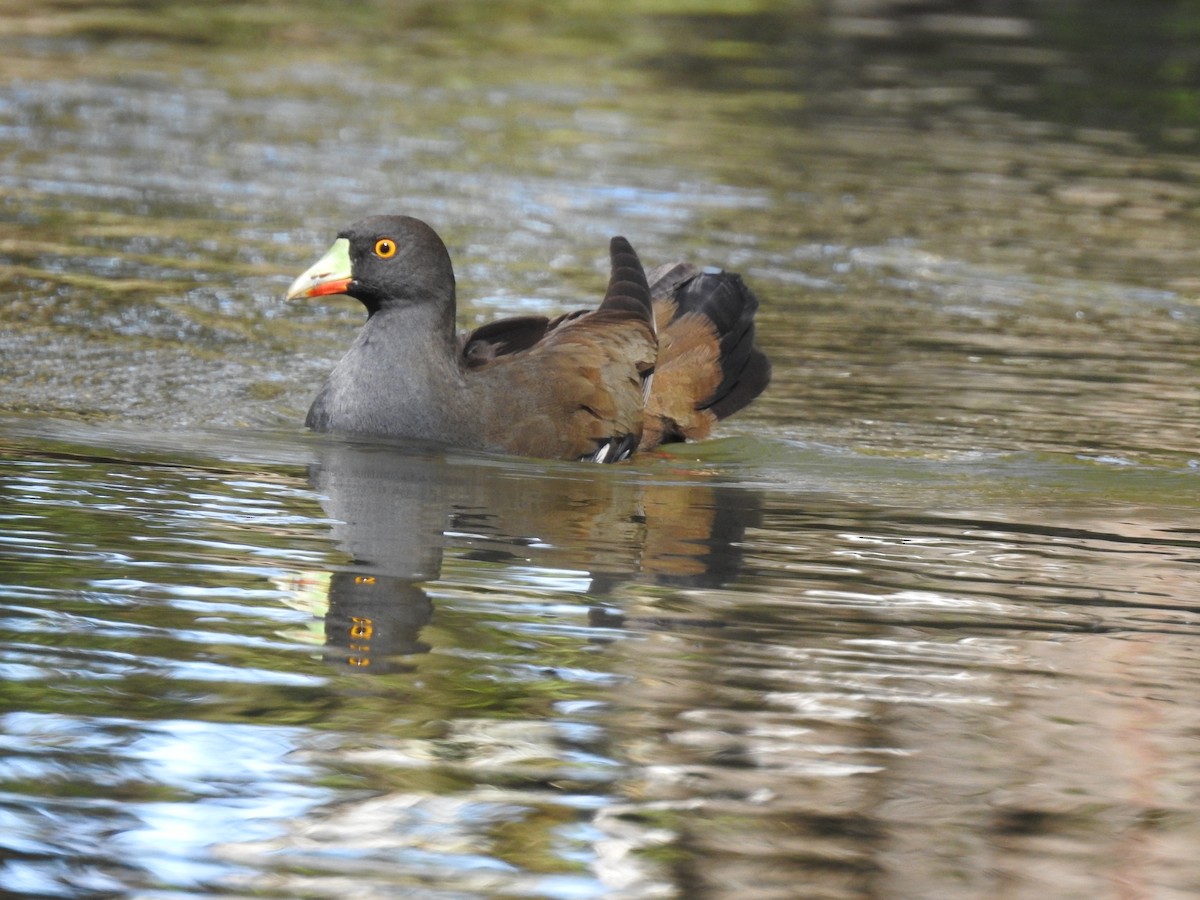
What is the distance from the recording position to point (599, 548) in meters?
7.02

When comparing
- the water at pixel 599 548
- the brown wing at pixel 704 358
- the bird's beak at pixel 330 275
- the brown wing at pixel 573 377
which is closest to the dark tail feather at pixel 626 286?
the brown wing at pixel 573 377

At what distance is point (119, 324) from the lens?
11094 millimetres

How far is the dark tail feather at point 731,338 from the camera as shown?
31.7ft

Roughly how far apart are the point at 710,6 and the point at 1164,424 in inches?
801

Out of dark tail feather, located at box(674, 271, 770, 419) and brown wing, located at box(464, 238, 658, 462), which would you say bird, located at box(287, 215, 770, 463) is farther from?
dark tail feather, located at box(674, 271, 770, 419)

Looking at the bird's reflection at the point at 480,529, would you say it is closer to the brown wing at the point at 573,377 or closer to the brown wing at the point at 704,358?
Result: the brown wing at the point at 573,377

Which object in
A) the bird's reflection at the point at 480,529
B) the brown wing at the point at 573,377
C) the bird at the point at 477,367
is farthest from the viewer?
the brown wing at the point at 573,377

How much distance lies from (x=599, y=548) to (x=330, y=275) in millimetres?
2145

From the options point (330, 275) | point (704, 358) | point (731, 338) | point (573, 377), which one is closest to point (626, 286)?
point (704, 358)

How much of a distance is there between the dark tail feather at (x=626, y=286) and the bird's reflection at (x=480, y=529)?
87 cm

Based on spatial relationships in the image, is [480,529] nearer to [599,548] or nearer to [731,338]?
[599,548]

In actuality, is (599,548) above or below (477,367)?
below

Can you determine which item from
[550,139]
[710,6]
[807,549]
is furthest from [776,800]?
[710,6]

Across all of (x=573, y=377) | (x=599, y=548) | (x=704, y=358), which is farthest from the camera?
(x=704, y=358)
